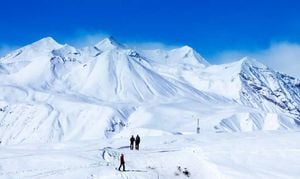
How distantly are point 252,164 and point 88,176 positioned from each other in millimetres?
17085

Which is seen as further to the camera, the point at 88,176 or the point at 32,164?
the point at 32,164

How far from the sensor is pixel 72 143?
79500 mm

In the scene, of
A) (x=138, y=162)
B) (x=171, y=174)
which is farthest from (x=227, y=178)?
(x=138, y=162)

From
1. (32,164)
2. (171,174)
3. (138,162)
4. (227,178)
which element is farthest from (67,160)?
(227,178)

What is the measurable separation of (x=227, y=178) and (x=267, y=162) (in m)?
7.51

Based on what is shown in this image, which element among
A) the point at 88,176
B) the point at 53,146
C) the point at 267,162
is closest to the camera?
the point at 88,176

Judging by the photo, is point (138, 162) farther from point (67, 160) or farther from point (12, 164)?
point (12, 164)

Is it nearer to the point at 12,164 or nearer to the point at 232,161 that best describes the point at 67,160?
the point at 12,164

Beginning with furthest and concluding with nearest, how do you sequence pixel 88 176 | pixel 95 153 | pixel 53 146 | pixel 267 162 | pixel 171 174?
1. pixel 53 146
2. pixel 95 153
3. pixel 267 162
4. pixel 171 174
5. pixel 88 176

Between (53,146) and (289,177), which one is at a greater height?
(53,146)

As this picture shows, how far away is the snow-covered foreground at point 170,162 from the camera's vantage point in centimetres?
5225

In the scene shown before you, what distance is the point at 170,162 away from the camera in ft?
186

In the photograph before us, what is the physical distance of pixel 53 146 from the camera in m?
76.6

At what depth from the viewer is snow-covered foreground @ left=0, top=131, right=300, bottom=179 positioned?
52.2 metres
